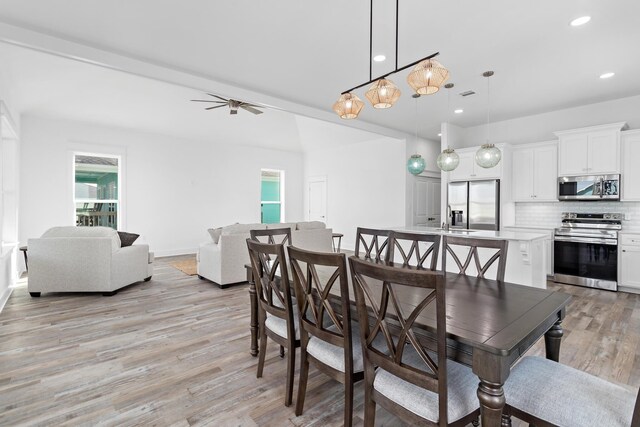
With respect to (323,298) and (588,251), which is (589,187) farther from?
(323,298)

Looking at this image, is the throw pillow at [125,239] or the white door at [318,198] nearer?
the throw pillow at [125,239]

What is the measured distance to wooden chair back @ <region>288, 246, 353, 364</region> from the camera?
62.8 inches

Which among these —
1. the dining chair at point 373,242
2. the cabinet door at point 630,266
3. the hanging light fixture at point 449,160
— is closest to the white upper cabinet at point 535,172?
the cabinet door at point 630,266

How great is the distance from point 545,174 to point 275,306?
5.52 metres

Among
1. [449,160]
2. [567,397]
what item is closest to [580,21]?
[449,160]

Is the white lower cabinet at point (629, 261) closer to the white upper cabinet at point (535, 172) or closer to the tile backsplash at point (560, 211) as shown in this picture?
the tile backsplash at point (560, 211)

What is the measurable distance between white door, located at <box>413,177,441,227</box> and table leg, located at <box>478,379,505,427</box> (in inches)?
255

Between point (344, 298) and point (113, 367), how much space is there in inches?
83.4

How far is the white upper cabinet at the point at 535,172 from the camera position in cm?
547

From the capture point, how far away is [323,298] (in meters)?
1.71

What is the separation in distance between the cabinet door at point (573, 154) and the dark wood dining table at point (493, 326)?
4.27 metres

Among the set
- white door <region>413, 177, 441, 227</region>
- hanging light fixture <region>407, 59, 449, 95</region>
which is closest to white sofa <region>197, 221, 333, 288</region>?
hanging light fixture <region>407, 59, 449, 95</region>

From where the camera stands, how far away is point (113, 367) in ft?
8.29

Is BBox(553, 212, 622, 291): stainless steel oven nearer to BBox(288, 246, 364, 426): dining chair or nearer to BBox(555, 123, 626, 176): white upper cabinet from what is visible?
BBox(555, 123, 626, 176): white upper cabinet
